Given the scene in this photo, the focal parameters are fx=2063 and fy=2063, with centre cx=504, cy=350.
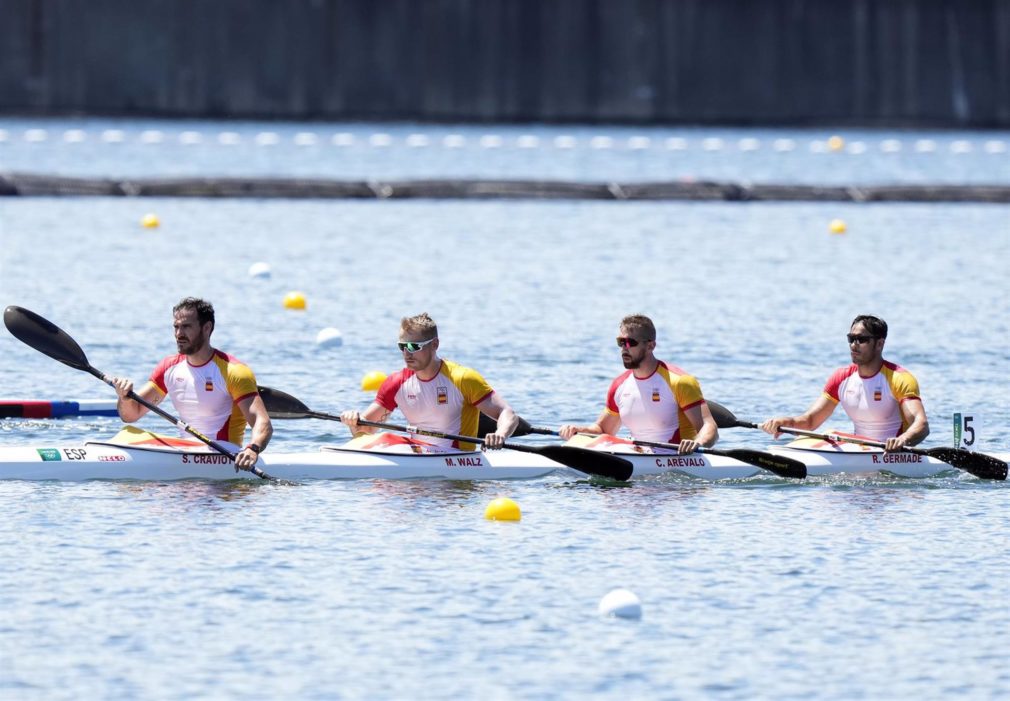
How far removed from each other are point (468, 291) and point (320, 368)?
255 inches

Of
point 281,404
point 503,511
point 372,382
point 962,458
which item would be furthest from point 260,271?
point 503,511

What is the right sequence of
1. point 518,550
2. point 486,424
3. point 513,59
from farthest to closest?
point 513,59 → point 486,424 → point 518,550

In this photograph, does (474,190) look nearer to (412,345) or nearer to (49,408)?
(49,408)

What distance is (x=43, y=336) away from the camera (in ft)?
50.4

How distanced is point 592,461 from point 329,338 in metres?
7.75

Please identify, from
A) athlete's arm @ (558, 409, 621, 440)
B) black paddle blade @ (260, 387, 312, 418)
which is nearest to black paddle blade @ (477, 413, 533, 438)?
athlete's arm @ (558, 409, 621, 440)

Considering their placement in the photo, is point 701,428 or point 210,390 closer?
point 210,390

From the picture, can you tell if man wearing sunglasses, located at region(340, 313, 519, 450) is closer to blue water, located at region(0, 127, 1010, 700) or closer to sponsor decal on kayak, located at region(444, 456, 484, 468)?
sponsor decal on kayak, located at region(444, 456, 484, 468)

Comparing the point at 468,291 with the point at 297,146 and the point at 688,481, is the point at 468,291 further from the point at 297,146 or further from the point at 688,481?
the point at 297,146

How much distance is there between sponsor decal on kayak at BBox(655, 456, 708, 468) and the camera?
15117 mm

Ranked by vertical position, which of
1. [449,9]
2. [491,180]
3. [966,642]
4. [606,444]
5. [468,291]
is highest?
[449,9]

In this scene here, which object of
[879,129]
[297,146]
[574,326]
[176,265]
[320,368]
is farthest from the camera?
[879,129]

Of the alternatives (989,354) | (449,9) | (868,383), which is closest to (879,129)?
(449,9)

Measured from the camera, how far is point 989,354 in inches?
874
